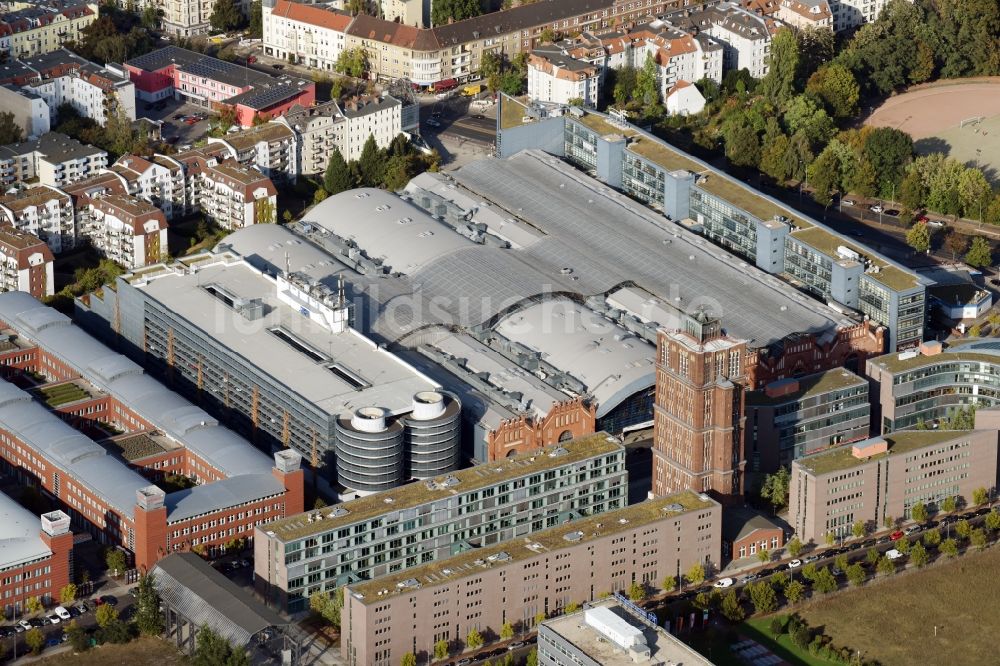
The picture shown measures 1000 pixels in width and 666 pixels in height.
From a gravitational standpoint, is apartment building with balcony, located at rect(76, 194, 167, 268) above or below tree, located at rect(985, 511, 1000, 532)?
above

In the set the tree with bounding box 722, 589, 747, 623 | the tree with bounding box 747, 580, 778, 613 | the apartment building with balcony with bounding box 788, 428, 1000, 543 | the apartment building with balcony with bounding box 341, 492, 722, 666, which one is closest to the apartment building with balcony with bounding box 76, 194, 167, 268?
the apartment building with balcony with bounding box 341, 492, 722, 666

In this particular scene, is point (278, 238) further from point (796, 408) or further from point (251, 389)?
point (796, 408)

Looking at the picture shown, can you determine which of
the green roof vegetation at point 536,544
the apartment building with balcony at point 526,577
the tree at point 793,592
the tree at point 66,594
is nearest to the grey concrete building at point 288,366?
the green roof vegetation at point 536,544

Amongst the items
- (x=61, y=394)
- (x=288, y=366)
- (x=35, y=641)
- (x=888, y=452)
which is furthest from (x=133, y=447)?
(x=888, y=452)

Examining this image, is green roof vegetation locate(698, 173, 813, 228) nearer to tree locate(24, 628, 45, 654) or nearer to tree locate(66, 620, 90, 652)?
tree locate(66, 620, 90, 652)

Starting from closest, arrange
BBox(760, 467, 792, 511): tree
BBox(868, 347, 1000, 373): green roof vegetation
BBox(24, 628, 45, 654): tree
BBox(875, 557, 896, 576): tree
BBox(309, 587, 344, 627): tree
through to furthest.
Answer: BBox(24, 628, 45, 654): tree
BBox(309, 587, 344, 627): tree
BBox(875, 557, 896, 576): tree
BBox(760, 467, 792, 511): tree
BBox(868, 347, 1000, 373): green roof vegetation

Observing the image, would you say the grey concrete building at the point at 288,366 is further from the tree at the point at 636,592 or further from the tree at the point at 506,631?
the tree at the point at 636,592

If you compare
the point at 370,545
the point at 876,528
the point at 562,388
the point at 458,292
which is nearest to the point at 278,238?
the point at 458,292
